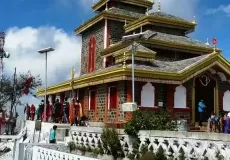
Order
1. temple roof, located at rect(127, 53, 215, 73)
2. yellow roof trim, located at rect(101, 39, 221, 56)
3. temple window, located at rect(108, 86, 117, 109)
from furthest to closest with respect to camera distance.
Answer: yellow roof trim, located at rect(101, 39, 221, 56)
temple window, located at rect(108, 86, 117, 109)
temple roof, located at rect(127, 53, 215, 73)

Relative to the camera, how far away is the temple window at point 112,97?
21.1 meters

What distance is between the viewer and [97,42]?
29281mm

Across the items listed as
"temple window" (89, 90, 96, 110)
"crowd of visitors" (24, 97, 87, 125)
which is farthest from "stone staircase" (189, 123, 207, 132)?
"temple window" (89, 90, 96, 110)

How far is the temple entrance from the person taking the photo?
2205cm

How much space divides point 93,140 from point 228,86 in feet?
35.8

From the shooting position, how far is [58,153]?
12.8 m

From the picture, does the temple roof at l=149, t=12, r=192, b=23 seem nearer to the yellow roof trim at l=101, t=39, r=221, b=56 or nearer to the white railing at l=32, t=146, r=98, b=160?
the yellow roof trim at l=101, t=39, r=221, b=56

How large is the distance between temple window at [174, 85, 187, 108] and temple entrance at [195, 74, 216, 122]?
109cm

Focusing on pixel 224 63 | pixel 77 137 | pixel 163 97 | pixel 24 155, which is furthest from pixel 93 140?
pixel 224 63

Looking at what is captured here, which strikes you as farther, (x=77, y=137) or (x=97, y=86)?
(x=97, y=86)

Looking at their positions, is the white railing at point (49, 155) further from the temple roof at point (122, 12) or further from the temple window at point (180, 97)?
Answer: the temple roof at point (122, 12)

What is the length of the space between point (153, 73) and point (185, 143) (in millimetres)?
9190

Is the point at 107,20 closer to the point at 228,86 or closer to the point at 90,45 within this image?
the point at 90,45

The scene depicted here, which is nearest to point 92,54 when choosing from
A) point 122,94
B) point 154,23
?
point 154,23
